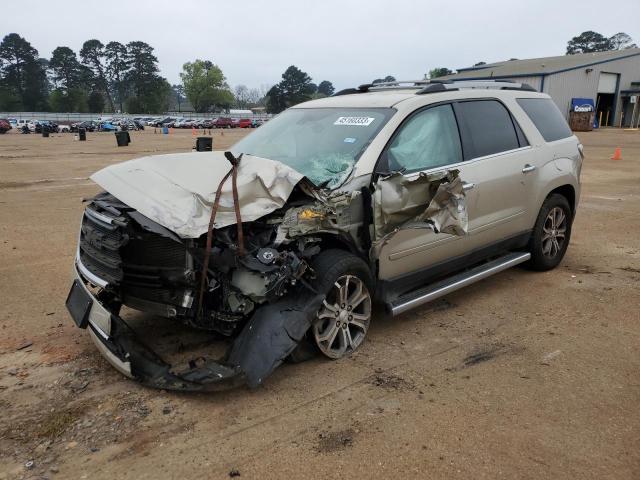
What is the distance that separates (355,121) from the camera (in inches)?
171

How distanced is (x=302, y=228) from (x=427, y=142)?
1537 millimetres

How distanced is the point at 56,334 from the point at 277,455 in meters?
2.40

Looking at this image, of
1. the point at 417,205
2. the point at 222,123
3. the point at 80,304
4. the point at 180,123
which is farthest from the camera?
the point at 180,123

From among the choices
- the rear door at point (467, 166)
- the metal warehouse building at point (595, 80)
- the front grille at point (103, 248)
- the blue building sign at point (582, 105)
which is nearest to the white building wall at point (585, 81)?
the metal warehouse building at point (595, 80)

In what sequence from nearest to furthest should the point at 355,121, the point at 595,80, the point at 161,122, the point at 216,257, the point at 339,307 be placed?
the point at 216,257, the point at 339,307, the point at 355,121, the point at 595,80, the point at 161,122

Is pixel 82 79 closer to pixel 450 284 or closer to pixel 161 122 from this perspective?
pixel 161 122

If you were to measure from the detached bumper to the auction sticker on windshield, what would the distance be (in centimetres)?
218

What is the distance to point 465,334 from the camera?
14.0ft

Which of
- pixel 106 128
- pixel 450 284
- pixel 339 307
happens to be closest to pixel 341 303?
pixel 339 307

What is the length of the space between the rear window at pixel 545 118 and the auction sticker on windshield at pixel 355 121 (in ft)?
6.70

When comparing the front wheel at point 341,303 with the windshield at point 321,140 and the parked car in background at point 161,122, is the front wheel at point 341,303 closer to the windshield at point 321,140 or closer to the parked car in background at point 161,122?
the windshield at point 321,140

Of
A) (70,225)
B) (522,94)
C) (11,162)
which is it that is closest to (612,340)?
(522,94)

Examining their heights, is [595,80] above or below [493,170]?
above

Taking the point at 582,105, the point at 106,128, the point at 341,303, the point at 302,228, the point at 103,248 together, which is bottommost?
the point at 341,303
